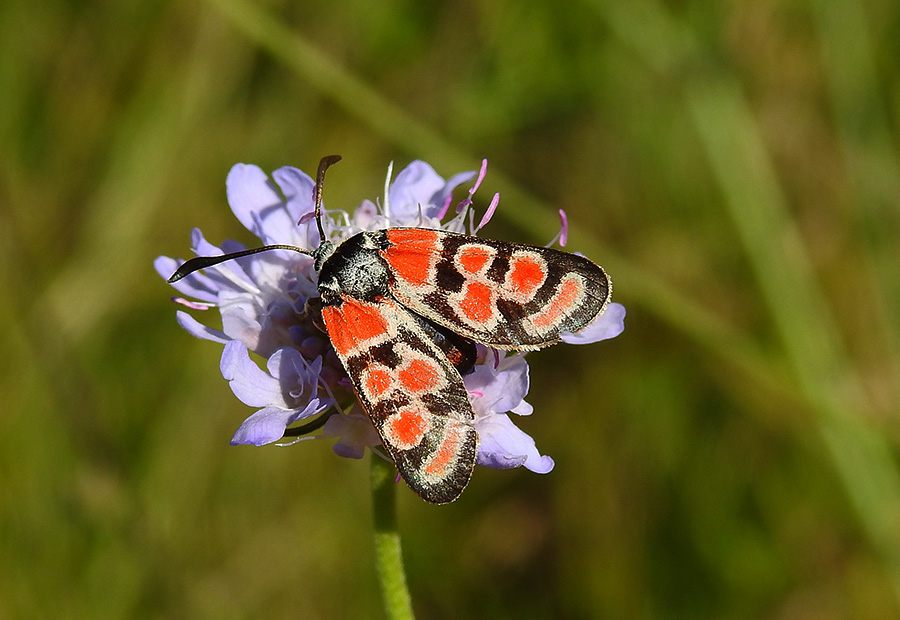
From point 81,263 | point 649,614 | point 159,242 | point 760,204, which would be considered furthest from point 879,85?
point 81,263

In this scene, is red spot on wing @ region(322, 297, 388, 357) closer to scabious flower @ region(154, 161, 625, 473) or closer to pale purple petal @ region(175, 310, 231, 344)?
scabious flower @ region(154, 161, 625, 473)

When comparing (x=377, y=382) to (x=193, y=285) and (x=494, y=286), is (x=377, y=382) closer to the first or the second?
(x=494, y=286)

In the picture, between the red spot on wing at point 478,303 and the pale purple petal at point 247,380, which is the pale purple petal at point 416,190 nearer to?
the red spot on wing at point 478,303

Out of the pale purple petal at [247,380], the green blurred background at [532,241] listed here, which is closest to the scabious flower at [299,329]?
the pale purple petal at [247,380]

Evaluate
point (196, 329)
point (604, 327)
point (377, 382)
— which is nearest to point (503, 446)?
point (377, 382)

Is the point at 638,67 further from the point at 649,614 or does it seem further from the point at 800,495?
the point at 649,614

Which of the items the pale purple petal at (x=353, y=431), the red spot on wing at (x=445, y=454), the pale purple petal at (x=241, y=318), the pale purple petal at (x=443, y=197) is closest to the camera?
the red spot on wing at (x=445, y=454)
